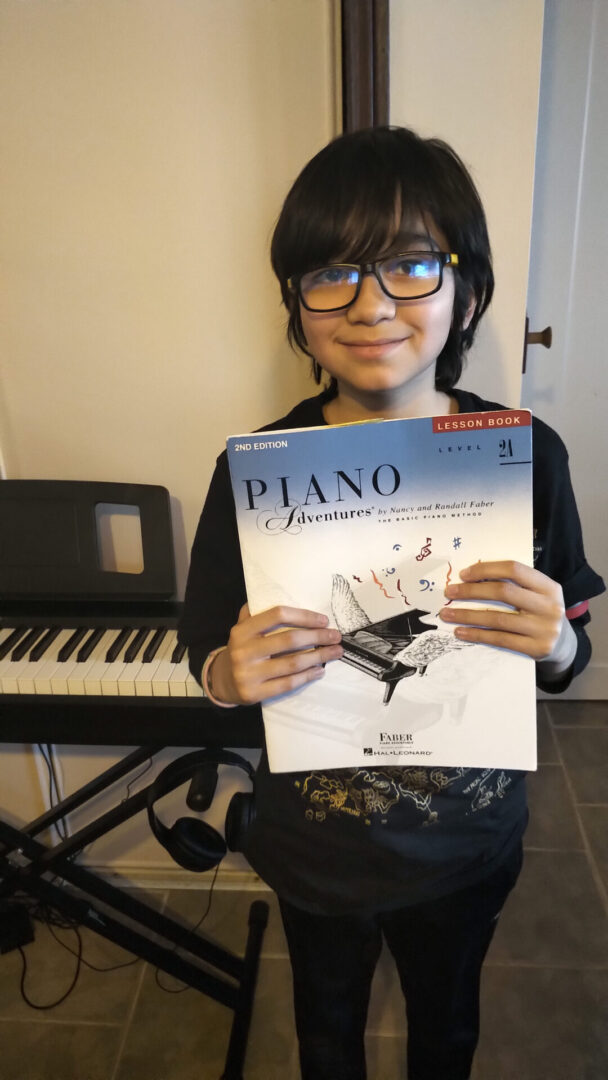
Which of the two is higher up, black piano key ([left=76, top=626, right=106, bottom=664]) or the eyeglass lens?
the eyeglass lens

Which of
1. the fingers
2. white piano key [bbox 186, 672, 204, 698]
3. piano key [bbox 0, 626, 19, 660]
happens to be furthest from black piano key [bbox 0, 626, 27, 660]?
the fingers

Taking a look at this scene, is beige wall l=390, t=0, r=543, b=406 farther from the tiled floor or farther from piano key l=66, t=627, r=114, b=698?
the tiled floor

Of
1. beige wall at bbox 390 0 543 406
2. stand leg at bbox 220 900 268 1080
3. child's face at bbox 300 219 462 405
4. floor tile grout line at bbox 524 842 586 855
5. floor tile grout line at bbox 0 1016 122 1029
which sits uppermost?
beige wall at bbox 390 0 543 406

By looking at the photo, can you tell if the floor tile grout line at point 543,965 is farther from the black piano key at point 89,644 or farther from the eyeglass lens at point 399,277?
the eyeglass lens at point 399,277

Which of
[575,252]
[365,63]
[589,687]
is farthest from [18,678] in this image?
[589,687]

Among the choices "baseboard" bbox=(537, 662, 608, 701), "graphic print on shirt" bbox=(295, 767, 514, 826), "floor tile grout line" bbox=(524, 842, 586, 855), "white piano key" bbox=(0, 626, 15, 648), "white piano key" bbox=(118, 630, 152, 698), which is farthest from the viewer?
"baseboard" bbox=(537, 662, 608, 701)

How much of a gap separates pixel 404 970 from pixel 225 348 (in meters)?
1.07

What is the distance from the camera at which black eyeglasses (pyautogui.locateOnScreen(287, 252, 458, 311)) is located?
61 cm

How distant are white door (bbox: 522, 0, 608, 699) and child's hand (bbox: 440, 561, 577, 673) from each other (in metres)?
1.37

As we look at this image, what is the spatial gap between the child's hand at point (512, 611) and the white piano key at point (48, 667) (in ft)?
2.33

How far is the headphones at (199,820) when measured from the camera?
100 cm

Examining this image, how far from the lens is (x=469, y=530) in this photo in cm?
61

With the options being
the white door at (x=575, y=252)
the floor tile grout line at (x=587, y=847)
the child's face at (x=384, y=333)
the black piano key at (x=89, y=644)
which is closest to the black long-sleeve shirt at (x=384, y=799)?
the child's face at (x=384, y=333)

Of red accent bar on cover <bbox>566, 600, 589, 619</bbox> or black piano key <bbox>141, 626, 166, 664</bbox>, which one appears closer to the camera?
red accent bar on cover <bbox>566, 600, 589, 619</bbox>
